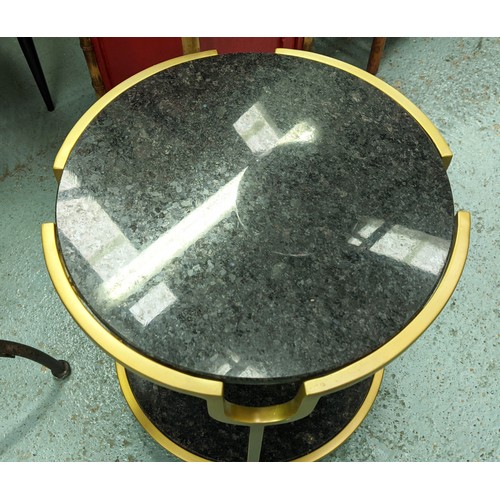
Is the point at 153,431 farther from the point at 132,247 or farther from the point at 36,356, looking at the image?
the point at 132,247

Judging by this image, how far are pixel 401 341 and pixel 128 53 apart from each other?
143 centimetres

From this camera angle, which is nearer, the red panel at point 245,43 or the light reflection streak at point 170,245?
the light reflection streak at point 170,245

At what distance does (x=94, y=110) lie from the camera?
1404 mm

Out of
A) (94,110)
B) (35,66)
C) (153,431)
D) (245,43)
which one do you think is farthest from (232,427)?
(35,66)

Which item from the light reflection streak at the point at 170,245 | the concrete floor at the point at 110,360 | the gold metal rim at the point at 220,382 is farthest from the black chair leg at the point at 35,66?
the light reflection streak at the point at 170,245

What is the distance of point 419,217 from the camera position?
1.26 m

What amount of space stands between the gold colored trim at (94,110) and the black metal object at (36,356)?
0.46 meters

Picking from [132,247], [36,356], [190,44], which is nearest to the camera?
[132,247]

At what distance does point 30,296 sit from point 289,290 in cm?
105

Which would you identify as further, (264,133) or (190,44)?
(190,44)

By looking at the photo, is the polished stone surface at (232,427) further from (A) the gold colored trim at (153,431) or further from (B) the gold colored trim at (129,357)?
(B) the gold colored trim at (129,357)

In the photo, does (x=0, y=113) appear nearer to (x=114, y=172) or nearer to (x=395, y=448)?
(x=114, y=172)

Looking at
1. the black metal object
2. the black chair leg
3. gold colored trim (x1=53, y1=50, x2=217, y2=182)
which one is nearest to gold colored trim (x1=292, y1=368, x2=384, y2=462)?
the black metal object

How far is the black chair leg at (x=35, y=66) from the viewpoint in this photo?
6.52ft
